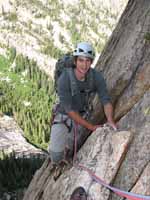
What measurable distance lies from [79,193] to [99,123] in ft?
7.59

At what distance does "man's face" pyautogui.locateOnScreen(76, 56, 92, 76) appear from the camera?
9883mm

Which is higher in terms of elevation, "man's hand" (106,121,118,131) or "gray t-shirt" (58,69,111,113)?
"gray t-shirt" (58,69,111,113)

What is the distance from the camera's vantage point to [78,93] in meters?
10.6

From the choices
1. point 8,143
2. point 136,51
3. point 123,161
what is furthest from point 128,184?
point 8,143

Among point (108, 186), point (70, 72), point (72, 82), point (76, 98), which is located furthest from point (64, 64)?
point (108, 186)

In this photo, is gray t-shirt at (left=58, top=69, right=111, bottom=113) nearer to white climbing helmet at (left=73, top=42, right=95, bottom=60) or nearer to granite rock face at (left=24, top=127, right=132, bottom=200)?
white climbing helmet at (left=73, top=42, right=95, bottom=60)

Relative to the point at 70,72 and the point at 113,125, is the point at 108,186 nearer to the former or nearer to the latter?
the point at 113,125

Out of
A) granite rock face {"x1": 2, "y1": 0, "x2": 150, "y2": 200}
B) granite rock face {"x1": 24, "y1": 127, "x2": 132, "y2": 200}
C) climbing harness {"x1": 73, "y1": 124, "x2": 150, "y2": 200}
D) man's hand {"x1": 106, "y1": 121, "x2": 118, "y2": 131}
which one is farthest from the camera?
man's hand {"x1": 106, "y1": 121, "x2": 118, "y2": 131}

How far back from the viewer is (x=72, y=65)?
10.5m

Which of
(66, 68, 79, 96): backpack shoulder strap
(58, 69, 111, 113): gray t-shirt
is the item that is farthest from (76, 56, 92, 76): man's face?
(58, 69, 111, 113): gray t-shirt

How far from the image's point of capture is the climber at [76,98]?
32.8 feet

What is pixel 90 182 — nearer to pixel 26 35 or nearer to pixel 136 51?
pixel 136 51

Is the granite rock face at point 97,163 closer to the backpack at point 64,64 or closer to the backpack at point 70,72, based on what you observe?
the backpack at point 70,72

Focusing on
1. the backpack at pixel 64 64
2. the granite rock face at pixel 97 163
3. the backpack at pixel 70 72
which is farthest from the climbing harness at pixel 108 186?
the backpack at pixel 64 64
